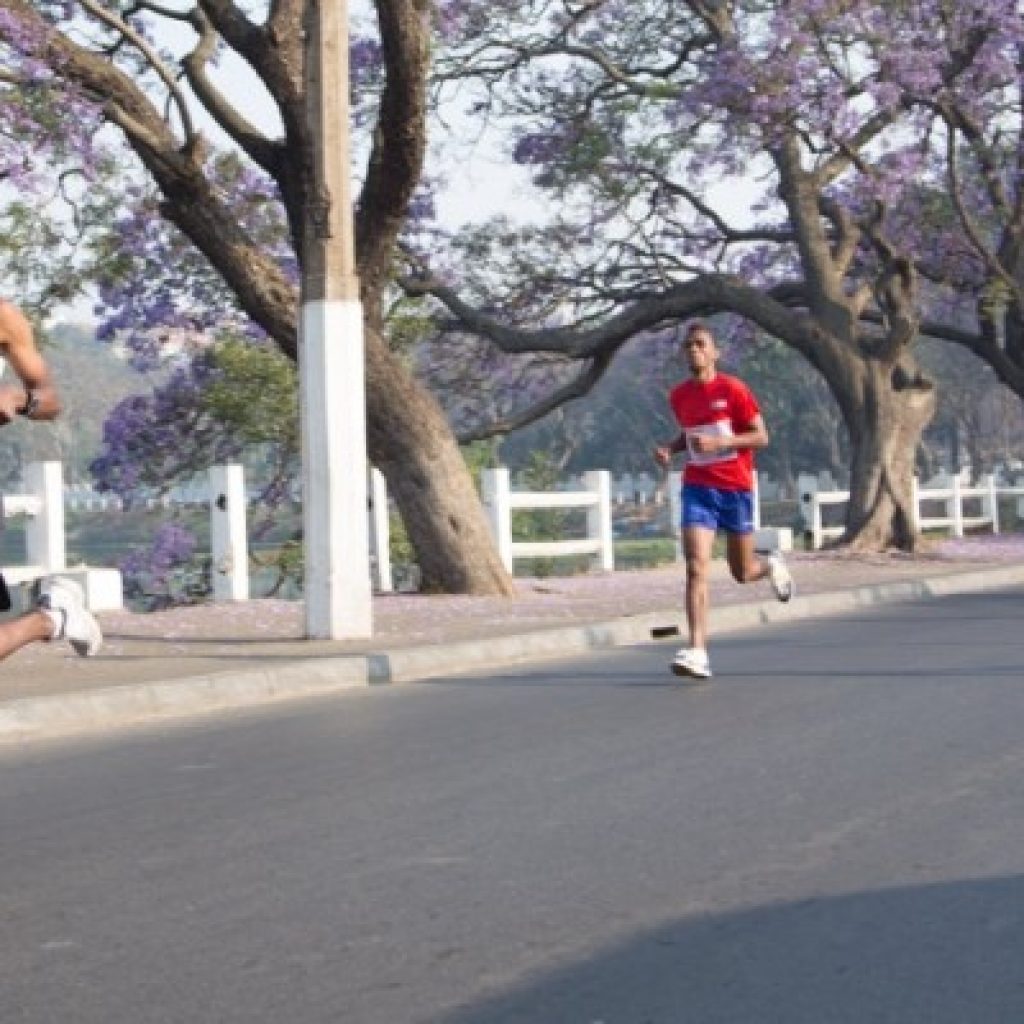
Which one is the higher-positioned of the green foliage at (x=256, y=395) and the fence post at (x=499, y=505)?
the green foliage at (x=256, y=395)

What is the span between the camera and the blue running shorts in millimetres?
13148

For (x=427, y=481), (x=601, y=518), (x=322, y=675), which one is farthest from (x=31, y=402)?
(x=601, y=518)

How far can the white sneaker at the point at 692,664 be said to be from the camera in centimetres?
1303

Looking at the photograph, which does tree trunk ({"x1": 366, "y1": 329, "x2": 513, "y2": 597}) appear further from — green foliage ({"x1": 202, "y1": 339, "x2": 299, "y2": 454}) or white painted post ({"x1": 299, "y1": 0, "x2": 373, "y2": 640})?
green foliage ({"x1": 202, "y1": 339, "x2": 299, "y2": 454})

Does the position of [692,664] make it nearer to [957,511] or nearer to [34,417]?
[34,417]

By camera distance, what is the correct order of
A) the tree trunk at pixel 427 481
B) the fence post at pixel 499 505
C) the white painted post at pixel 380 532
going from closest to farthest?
the tree trunk at pixel 427 481, the white painted post at pixel 380 532, the fence post at pixel 499 505

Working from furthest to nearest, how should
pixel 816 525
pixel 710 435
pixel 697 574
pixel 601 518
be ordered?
pixel 816 525
pixel 601 518
pixel 710 435
pixel 697 574

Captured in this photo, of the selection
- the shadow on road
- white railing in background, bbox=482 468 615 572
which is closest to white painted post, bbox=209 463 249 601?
white railing in background, bbox=482 468 615 572

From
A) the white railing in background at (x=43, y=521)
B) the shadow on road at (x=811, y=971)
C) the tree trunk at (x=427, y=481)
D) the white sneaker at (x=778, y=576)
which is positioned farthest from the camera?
the tree trunk at (x=427, y=481)

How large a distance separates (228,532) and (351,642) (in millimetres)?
5759

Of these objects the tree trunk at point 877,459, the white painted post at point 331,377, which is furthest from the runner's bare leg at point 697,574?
the tree trunk at point 877,459

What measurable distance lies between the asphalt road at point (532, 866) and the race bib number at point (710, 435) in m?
1.69

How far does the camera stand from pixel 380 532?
75.4 feet

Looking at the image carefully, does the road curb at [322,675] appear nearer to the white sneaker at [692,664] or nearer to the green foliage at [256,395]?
the white sneaker at [692,664]
